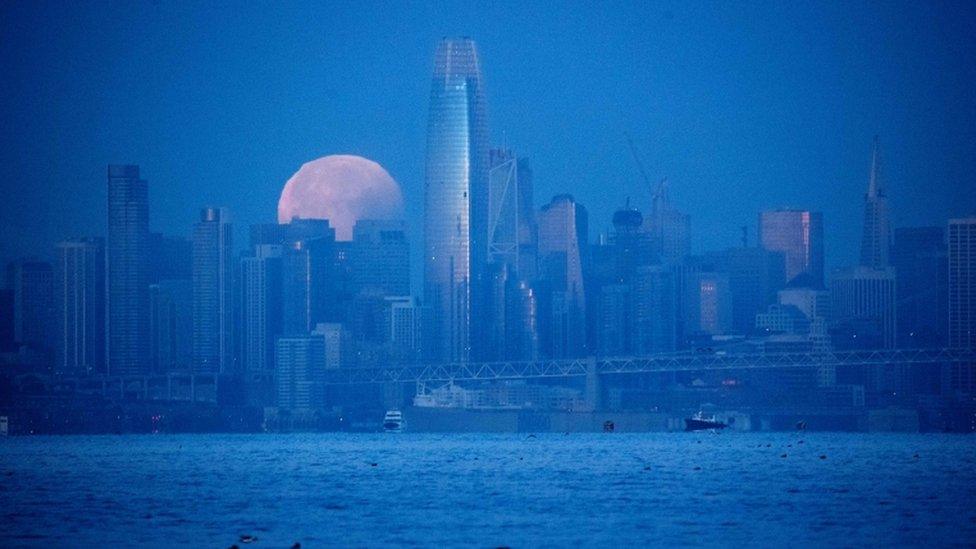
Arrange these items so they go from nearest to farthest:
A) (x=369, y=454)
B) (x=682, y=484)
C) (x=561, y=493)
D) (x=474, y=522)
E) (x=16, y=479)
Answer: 1. (x=474, y=522)
2. (x=561, y=493)
3. (x=682, y=484)
4. (x=16, y=479)
5. (x=369, y=454)

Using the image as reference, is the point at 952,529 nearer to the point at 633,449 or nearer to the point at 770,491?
the point at 770,491

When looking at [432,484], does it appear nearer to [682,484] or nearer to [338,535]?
[682,484]

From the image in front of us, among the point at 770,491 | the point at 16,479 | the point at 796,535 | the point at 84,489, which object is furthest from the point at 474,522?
the point at 16,479

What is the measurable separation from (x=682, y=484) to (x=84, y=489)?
31.4m

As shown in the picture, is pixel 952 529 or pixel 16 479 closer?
pixel 952 529

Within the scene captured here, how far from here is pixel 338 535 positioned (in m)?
80.2

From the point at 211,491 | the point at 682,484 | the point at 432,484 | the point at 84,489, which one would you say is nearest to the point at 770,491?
the point at 682,484

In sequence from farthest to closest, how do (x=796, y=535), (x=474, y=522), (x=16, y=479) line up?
(x=16, y=479) → (x=474, y=522) → (x=796, y=535)

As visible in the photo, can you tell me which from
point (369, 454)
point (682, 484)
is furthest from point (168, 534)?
point (369, 454)

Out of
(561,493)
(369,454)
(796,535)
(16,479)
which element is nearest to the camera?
(796,535)

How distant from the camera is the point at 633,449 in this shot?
171 metres

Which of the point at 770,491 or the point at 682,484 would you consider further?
the point at 682,484

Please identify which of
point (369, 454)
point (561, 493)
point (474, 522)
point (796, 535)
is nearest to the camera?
point (796, 535)

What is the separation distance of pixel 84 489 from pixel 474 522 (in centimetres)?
3337
